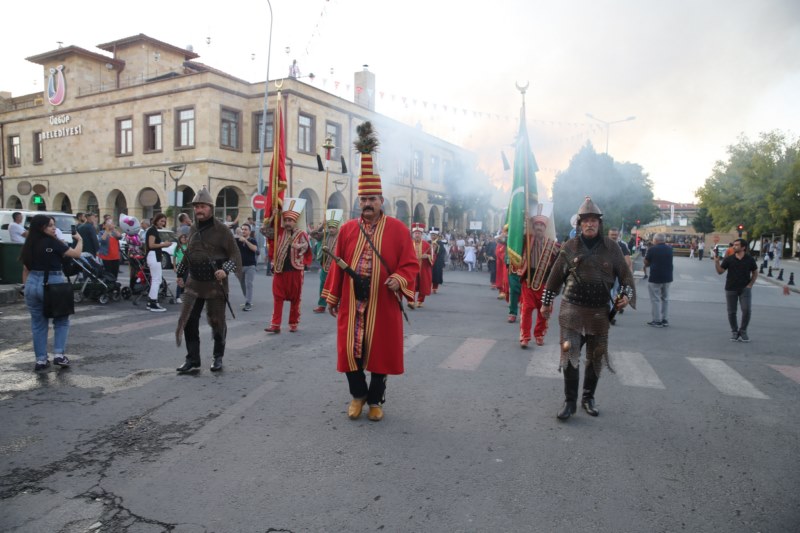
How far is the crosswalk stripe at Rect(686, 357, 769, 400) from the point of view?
5629mm

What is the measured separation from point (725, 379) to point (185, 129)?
28.1 meters

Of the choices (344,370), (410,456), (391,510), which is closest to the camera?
(391,510)

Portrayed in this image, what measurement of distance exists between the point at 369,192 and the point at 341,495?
235 centimetres

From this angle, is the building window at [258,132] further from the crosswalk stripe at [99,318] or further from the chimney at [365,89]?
the crosswalk stripe at [99,318]

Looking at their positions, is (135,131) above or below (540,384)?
above

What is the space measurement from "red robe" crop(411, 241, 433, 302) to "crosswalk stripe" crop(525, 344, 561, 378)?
4379 millimetres

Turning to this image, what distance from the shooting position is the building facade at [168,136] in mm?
28203

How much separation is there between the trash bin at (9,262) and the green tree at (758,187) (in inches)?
2145

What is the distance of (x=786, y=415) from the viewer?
4.93 metres

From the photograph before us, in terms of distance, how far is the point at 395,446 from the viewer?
3922mm

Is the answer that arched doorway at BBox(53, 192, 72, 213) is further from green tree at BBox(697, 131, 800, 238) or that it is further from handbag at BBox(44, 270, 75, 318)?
green tree at BBox(697, 131, 800, 238)

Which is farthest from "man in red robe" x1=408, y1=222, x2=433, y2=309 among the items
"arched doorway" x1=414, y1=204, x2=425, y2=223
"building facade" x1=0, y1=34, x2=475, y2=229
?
"arched doorway" x1=414, y1=204, x2=425, y2=223

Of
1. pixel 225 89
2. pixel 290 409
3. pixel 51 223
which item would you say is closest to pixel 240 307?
pixel 51 223

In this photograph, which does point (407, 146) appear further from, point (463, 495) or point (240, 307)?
→ point (463, 495)
